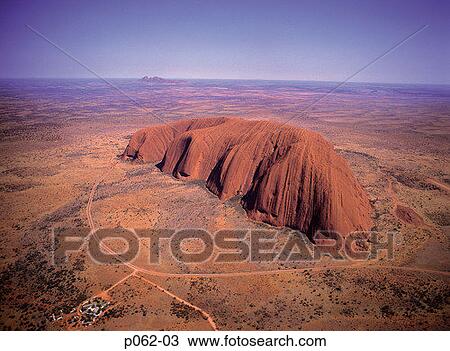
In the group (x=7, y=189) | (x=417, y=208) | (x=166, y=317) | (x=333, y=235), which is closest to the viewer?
(x=166, y=317)

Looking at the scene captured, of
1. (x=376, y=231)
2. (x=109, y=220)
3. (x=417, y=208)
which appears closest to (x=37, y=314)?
(x=109, y=220)

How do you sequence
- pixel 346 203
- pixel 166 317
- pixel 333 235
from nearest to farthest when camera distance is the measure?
pixel 166 317 < pixel 333 235 < pixel 346 203

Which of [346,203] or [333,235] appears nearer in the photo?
[333,235]

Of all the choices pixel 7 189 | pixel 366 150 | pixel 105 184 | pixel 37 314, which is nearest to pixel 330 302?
pixel 37 314

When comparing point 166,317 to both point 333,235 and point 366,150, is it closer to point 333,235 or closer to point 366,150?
point 333,235

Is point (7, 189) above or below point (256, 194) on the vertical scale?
below

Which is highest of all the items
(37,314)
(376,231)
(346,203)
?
(346,203)

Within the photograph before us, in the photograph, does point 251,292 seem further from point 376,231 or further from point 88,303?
point 376,231
